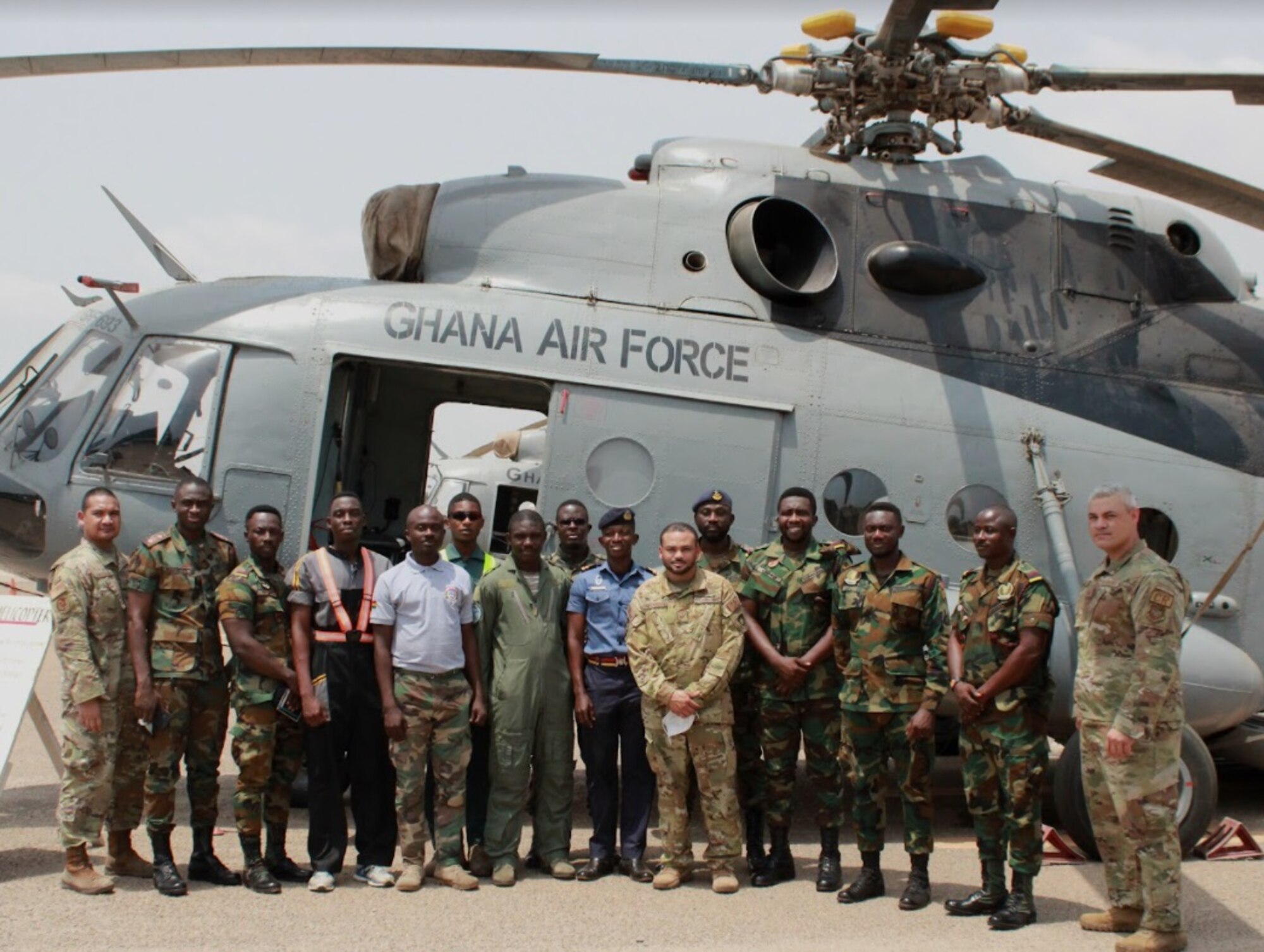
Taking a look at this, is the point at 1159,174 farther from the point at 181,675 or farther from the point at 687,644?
the point at 181,675

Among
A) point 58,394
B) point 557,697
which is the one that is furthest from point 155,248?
point 557,697

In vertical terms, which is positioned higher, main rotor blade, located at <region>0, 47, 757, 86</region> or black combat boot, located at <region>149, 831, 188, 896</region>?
main rotor blade, located at <region>0, 47, 757, 86</region>

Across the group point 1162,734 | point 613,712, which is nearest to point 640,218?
point 613,712

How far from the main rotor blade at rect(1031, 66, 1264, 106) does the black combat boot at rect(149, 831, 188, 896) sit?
5.97m

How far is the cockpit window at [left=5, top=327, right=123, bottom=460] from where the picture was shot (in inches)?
279

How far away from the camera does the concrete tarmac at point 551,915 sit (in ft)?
15.8

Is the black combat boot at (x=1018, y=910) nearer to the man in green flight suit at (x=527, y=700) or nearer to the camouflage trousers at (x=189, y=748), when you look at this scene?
the man in green flight suit at (x=527, y=700)

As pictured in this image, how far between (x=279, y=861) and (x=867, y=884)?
254cm

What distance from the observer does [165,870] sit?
5.33 meters

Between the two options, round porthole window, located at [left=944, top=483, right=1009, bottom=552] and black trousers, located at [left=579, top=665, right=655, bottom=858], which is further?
round porthole window, located at [left=944, top=483, right=1009, bottom=552]

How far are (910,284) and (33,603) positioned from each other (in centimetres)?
510

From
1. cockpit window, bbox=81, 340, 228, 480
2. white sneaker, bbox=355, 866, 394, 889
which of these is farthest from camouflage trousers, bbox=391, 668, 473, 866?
cockpit window, bbox=81, 340, 228, 480

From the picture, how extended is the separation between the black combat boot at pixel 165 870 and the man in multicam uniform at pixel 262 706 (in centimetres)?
28

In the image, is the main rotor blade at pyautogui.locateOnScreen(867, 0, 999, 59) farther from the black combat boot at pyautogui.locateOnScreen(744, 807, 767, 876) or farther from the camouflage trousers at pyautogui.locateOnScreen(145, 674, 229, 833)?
the camouflage trousers at pyautogui.locateOnScreen(145, 674, 229, 833)
